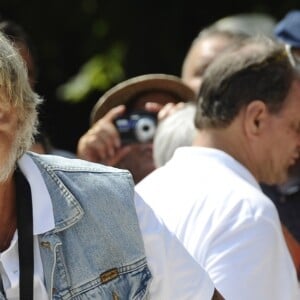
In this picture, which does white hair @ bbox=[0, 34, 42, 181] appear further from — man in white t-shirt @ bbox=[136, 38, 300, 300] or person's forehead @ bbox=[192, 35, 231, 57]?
person's forehead @ bbox=[192, 35, 231, 57]

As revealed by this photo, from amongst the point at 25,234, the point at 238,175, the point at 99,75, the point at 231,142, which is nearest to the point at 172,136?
the point at 231,142

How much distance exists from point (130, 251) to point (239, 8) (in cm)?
445

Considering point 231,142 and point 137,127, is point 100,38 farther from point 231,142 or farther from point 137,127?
point 231,142

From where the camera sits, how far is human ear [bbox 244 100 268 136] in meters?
3.49

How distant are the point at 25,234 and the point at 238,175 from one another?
0.99 meters

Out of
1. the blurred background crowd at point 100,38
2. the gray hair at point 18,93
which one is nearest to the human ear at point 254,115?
the gray hair at point 18,93

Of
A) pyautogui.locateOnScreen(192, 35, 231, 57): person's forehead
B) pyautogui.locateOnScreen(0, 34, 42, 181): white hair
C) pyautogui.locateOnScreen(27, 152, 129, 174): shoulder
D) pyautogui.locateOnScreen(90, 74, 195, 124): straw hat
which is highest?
pyautogui.locateOnScreen(0, 34, 42, 181): white hair

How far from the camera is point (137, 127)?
4164 millimetres

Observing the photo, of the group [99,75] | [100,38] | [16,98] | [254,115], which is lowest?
[99,75]

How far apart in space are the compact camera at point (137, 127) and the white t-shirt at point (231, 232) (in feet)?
2.98

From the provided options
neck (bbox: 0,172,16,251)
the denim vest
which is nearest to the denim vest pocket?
the denim vest

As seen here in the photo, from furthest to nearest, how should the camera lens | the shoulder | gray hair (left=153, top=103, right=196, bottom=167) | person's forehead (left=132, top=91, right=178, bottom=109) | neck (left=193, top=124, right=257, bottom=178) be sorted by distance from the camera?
person's forehead (left=132, top=91, right=178, bottom=109)
the camera lens
gray hair (left=153, top=103, right=196, bottom=167)
neck (left=193, top=124, right=257, bottom=178)
the shoulder

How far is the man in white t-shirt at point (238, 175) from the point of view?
301cm

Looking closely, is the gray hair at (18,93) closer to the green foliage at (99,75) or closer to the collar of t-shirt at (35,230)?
the collar of t-shirt at (35,230)
